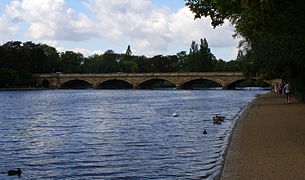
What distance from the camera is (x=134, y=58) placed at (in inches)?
7382

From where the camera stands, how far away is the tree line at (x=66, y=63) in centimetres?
11531

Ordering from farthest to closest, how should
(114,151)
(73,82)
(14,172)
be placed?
(73,82) → (114,151) → (14,172)

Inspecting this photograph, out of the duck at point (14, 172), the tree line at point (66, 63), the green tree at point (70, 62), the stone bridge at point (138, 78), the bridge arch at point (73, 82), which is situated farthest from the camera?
the green tree at point (70, 62)

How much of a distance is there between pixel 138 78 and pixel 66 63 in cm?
4403

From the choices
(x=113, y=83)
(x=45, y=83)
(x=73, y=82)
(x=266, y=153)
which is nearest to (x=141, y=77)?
(x=113, y=83)

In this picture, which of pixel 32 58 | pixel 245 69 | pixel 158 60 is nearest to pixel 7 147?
pixel 245 69

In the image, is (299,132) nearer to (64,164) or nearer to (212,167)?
(212,167)

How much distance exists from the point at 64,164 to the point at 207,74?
9383 centimetres

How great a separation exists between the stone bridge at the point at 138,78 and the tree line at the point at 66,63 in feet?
19.2

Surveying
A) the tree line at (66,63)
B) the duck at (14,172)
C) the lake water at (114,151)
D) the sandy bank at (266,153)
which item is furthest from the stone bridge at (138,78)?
the duck at (14,172)

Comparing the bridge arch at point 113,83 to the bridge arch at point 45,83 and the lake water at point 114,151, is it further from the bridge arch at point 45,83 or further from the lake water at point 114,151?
the lake water at point 114,151

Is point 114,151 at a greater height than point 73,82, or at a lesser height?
lesser

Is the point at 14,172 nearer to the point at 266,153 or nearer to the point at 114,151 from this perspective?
the point at 114,151

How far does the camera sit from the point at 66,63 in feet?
497
